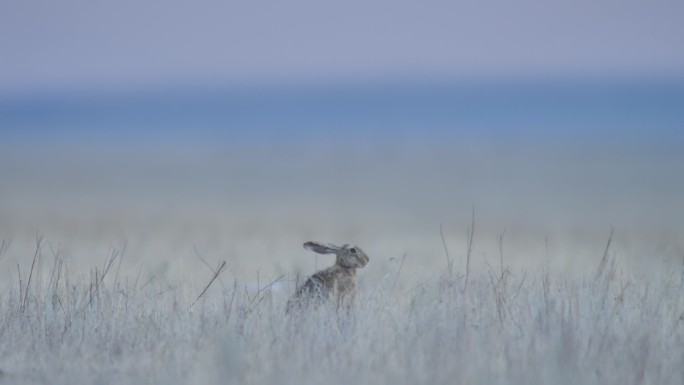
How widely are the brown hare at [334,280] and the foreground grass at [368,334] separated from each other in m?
0.14

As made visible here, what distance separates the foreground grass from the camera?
5926 millimetres

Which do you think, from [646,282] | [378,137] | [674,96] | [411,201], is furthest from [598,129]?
[646,282]

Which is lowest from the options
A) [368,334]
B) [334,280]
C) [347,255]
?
[368,334]

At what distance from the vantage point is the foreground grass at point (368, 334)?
19.4ft

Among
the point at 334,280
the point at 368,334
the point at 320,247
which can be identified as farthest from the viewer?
the point at 320,247

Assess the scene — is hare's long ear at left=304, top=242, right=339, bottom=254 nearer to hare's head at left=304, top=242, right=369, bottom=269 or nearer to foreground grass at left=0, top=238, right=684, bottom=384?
hare's head at left=304, top=242, right=369, bottom=269

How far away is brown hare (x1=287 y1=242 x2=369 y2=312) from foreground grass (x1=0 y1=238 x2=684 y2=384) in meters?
0.14

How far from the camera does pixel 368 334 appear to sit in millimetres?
6793

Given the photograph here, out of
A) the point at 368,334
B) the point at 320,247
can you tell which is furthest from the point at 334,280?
the point at 368,334

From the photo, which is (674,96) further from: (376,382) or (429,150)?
(376,382)

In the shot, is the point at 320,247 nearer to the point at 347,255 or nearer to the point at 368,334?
the point at 347,255

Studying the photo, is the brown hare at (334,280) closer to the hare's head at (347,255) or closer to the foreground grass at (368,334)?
the hare's head at (347,255)

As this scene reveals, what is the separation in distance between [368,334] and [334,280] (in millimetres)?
1363

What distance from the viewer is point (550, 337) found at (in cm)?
657
